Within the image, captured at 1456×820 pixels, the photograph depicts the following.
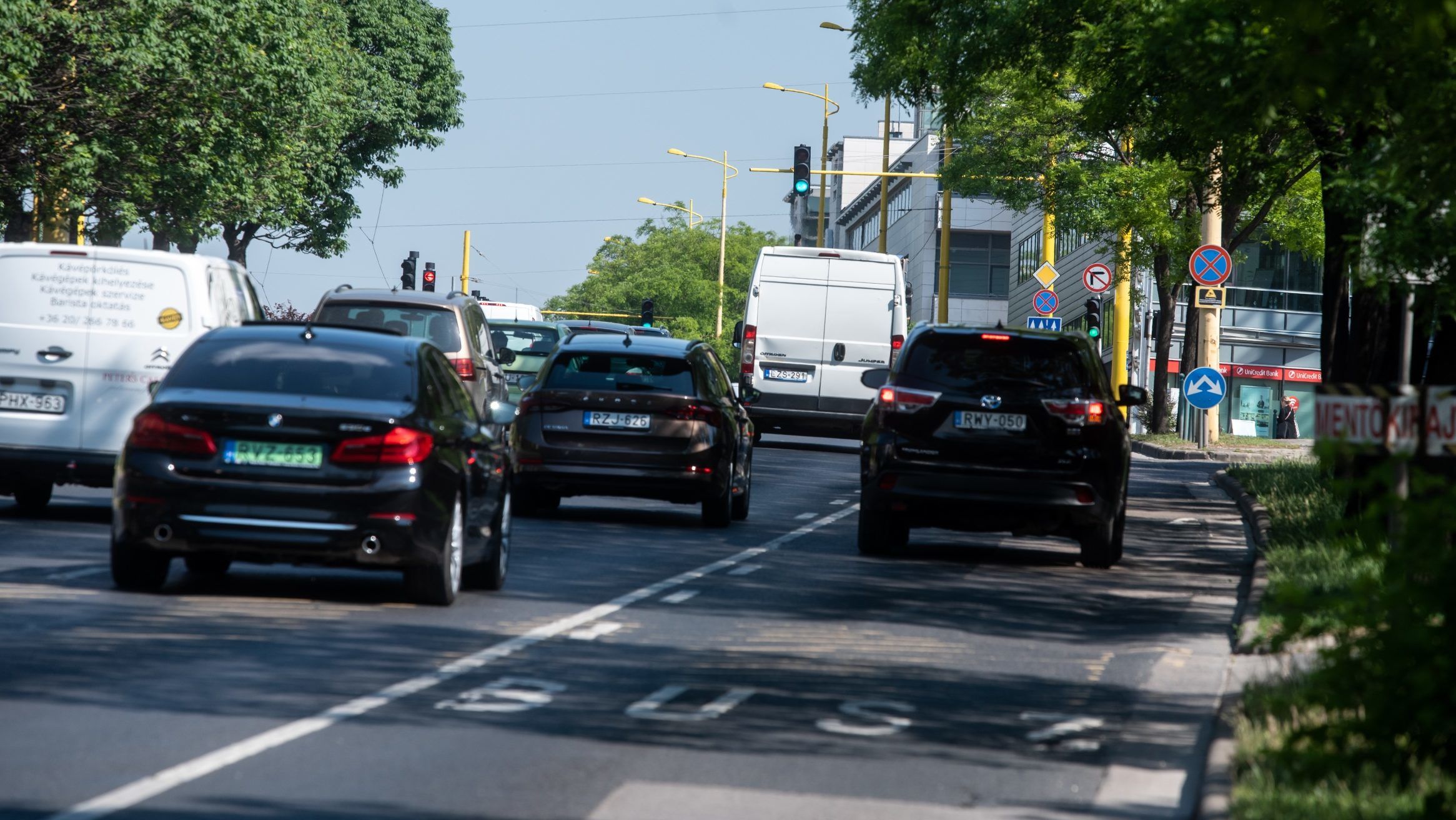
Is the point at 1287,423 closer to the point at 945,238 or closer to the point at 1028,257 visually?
the point at 945,238

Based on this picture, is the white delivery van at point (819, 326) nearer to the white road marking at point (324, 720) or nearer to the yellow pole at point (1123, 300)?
the yellow pole at point (1123, 300)

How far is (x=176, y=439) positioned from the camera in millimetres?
11102

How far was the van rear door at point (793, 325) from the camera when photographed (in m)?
31.1

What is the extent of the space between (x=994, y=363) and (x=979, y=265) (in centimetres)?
9447

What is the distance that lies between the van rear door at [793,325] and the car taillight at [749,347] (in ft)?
0.24

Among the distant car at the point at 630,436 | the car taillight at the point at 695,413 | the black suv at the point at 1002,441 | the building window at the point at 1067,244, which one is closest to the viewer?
the black suv at the point at 1002,441

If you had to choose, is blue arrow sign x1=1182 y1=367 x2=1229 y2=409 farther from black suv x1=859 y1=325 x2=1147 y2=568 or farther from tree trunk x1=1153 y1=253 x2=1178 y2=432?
black suv x1=859 y1=325 x2=1147 y2=568

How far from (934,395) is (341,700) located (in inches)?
306

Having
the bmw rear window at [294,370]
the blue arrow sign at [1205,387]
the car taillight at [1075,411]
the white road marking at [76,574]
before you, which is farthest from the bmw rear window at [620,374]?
the blue arrow sign at [1205,387]

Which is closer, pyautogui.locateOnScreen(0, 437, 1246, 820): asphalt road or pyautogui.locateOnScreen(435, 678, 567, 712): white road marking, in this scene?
pyautogui.locateOnScreen(0, 437, 1246, 820): asphalt road

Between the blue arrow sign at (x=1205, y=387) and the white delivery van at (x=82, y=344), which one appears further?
the blue arrow sign at (x=1205, y=387)

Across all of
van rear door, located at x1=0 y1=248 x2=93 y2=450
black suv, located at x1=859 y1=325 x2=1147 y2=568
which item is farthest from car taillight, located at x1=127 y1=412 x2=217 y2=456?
black suv, located at x1=859 y1=325 x2=1147 y2=568

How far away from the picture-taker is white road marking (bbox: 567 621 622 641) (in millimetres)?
10508

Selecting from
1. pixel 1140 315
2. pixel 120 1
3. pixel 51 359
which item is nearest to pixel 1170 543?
pixel 51 359
